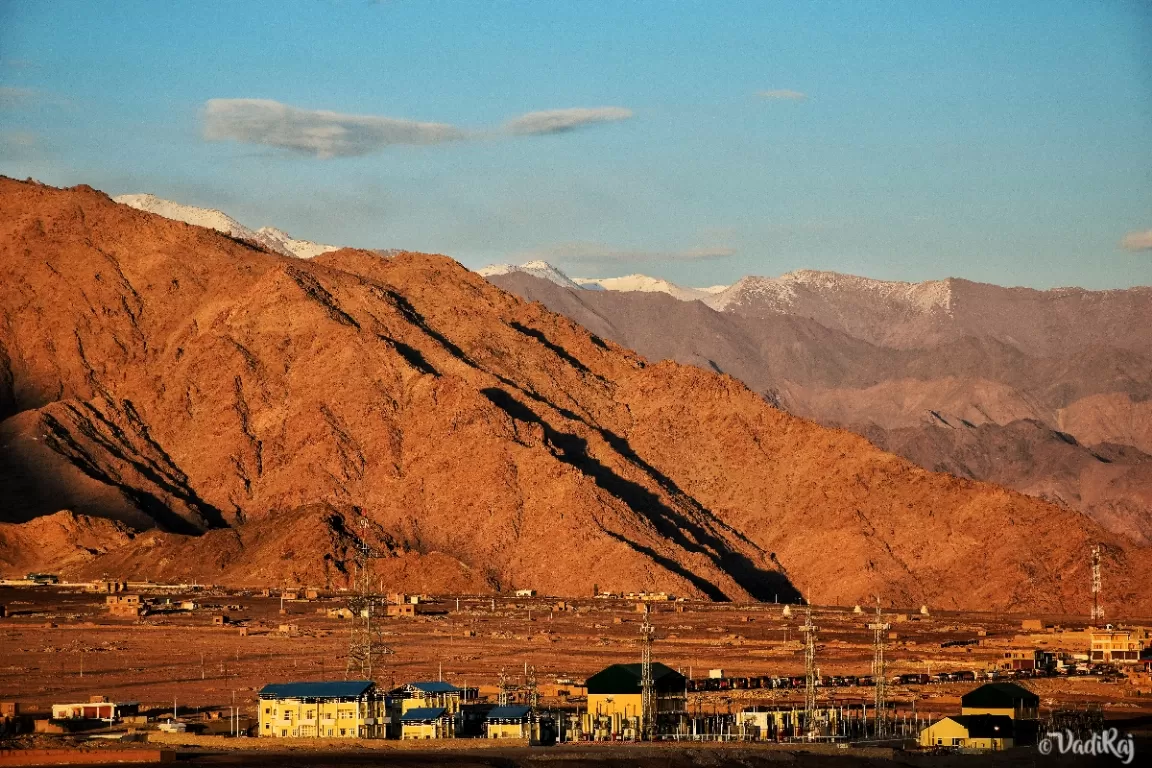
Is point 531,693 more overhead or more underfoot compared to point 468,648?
more underfoot

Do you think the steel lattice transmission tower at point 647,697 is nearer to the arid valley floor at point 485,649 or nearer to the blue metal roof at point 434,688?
the blue metal roof at point 434,688

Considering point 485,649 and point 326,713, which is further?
point 485,649

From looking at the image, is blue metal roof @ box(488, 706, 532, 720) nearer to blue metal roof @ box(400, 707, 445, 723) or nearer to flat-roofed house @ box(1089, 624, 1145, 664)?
blue metal roof @ box(400, 707, 445, 723)

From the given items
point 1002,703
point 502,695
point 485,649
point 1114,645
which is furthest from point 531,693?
point 1114,645

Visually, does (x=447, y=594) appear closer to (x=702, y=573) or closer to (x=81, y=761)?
(x=702, y=573)

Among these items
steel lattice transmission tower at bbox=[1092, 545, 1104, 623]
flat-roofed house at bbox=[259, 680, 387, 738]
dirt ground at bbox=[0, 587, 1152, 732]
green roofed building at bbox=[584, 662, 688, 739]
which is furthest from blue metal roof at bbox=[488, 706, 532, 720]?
steel lattice transmission tower at bbox=[1092, 545, 1104, 623]

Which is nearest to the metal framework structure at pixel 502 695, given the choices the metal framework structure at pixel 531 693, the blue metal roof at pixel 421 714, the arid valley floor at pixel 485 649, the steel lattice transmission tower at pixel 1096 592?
the metal framework structure at pixel 531 693

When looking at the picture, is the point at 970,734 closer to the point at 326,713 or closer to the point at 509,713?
the point at 509,713

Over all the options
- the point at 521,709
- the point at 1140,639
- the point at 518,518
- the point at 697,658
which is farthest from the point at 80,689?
the point at 518,518
